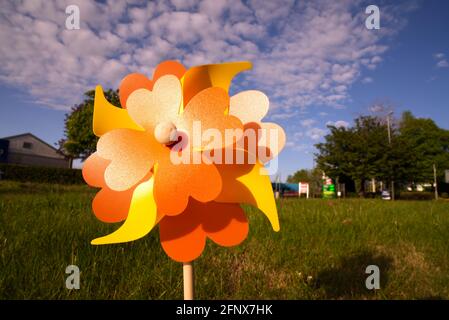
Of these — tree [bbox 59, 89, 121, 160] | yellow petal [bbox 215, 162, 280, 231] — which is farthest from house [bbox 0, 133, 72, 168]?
yellow petal [bbox 215, 162, 280, 231]

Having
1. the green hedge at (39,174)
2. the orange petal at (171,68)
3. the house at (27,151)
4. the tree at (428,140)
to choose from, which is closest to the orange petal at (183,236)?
the orange petal at (171,68)

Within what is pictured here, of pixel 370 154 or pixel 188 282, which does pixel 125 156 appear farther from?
pixel 370 154

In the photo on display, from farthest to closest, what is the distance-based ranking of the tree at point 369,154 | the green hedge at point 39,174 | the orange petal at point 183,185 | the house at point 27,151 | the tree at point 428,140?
the house at point 27,151, the tree at point 428,140, the tree at point 369,154, the green hedge at point 39,174, the orange petal at point 183,185

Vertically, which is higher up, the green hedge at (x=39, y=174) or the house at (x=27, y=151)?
the house at (x=27, y=151)

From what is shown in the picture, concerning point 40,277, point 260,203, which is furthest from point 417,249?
point 40,277

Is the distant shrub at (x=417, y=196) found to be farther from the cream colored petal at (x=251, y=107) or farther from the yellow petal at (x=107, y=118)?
the yellow petal at (x=107, y=118)

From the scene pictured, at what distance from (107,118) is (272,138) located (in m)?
0.70

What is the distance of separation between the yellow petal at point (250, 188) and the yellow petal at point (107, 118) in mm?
440

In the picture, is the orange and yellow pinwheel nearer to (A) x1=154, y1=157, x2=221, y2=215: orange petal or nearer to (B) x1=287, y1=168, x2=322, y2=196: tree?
(A) x1=154, y1=157, x2=221, y2=215: orange petal

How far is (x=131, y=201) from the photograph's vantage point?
1205 millimetres

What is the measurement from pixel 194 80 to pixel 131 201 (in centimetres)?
54

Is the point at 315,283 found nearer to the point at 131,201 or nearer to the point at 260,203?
the point at 260,203

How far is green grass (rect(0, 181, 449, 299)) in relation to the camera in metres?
1.62

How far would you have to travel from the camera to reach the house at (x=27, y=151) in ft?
116
